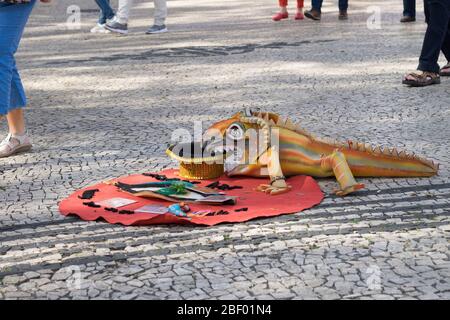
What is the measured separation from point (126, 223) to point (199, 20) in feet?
30.6

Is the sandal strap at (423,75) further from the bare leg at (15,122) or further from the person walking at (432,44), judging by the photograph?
the bare leg at (15,122)

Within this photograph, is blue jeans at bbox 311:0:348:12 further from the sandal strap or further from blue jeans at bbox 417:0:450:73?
the sandal strap

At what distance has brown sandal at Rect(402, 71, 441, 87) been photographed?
8.02m

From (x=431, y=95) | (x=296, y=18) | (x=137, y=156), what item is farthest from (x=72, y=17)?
(x=137, y=156)


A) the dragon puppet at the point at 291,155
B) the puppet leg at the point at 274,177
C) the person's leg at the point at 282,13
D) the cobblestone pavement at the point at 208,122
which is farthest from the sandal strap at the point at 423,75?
the person's leg at the point at 282,13

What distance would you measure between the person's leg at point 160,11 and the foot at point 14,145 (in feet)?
20.5

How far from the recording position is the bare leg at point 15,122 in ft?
20.5

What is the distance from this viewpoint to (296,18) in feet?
43.8

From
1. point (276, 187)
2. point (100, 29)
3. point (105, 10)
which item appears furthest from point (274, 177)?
point (105, 10)

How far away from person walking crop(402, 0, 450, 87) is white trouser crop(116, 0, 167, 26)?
15.9 ft

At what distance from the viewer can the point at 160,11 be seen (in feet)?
40.5

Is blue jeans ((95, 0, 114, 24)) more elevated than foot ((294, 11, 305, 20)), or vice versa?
blue jeans ((95, 0, 114, 24))

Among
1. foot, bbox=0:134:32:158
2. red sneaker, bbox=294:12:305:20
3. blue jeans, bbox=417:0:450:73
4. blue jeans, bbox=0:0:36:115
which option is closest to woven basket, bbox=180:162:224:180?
blue jeans, bbox=0:0:36:115

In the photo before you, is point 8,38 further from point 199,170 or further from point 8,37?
point 199,170
